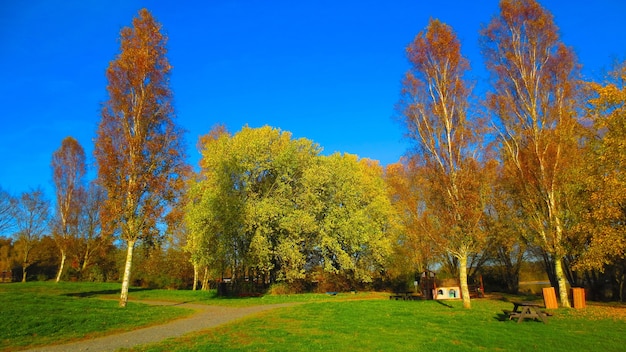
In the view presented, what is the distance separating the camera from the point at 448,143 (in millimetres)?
20266

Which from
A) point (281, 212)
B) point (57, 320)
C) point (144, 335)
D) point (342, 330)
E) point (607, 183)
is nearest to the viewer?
point (144, 335)

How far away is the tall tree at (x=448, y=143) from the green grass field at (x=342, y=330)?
419 centimetres

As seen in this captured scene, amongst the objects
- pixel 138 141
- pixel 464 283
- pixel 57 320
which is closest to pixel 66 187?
pixel 138 141

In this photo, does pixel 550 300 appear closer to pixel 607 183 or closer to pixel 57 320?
pixel 607 183

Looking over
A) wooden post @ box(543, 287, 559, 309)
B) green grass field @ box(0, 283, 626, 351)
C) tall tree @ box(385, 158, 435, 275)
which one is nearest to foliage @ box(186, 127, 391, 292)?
tall tree @ box(385, 158, 435, 275)

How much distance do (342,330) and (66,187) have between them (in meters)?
40.0

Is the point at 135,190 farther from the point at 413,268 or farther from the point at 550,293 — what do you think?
the point at 413,268

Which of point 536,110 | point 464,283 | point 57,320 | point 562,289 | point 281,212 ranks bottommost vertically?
point 57,320

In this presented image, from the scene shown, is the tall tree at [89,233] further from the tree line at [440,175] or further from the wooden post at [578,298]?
the wooden post at [578,298]

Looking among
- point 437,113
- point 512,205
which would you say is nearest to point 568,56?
point 437,113

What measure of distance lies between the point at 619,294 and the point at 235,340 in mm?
25790

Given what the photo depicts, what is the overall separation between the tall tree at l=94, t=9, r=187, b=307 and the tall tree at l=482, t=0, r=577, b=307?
762 inches

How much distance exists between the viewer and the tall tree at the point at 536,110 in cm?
1955

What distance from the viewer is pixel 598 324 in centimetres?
1241
